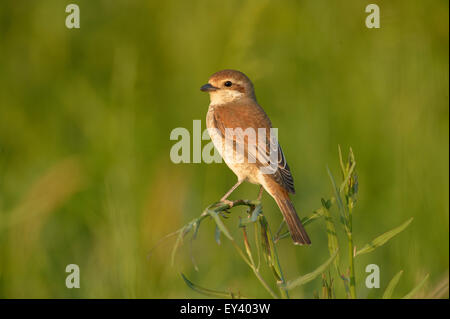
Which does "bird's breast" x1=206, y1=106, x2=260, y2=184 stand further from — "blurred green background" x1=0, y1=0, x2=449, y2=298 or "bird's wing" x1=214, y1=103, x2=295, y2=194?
"blurred green background" x1=0, y1=0, x2=449, y2=298

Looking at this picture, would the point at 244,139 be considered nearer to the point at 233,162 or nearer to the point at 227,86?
the point at 233,162

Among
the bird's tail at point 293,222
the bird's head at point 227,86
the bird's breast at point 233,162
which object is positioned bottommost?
the bird's tail at point 293,222

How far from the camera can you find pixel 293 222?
128 inches

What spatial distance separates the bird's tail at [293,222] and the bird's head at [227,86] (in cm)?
101

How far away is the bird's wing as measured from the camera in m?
3.70

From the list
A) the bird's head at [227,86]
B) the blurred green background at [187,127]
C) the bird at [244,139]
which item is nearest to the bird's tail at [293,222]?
the bird at [244,139]

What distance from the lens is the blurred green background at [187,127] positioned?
14.8 ft

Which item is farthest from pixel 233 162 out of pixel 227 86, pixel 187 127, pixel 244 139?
pixel 187 127

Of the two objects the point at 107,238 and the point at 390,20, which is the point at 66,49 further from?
the point at 390,20

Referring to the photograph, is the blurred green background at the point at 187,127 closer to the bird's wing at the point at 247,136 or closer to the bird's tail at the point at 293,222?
the bird's wing at the point at 247,136

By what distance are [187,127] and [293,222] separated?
2986 millimetres

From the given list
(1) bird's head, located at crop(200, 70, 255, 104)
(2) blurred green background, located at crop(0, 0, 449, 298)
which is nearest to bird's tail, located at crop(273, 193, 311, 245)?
(2) blurred green background, located at crop(0, 0, 449, 298)

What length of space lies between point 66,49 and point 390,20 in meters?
3.30

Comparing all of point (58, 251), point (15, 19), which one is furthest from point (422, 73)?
point (15, 19)
